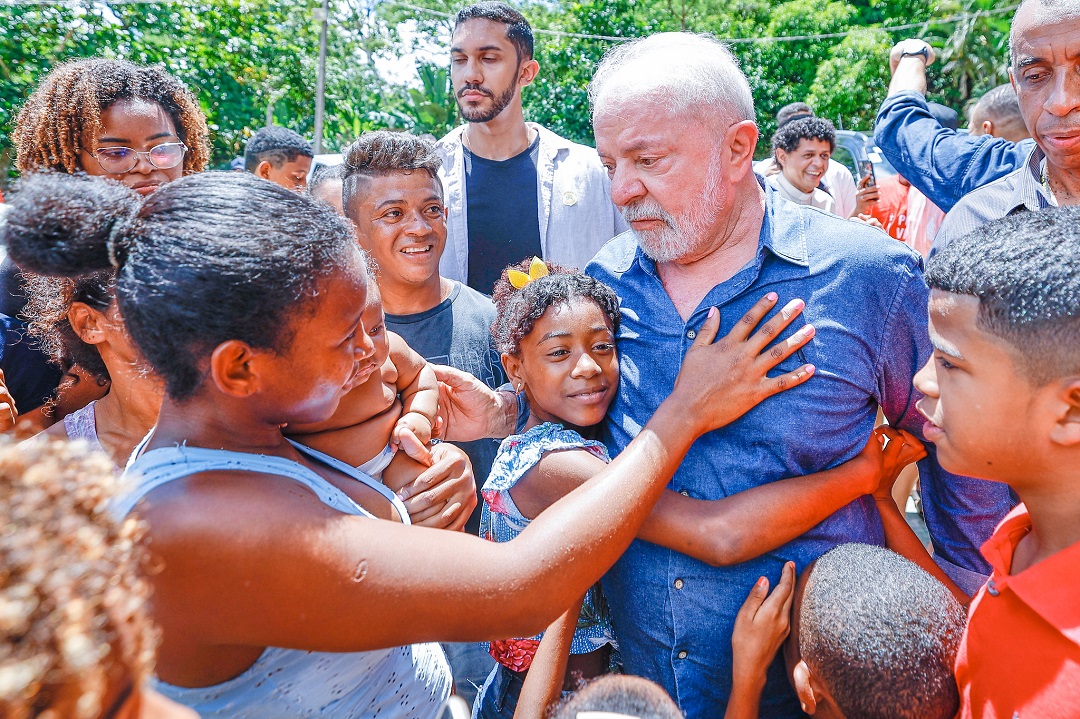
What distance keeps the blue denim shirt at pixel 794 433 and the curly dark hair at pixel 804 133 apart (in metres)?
5.12

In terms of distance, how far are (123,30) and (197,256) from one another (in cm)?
1406

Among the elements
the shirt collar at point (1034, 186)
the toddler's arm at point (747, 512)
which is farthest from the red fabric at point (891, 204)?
the toddler's arm at point (747, 512)

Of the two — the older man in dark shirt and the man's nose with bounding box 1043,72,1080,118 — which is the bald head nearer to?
the older man in dark shirt

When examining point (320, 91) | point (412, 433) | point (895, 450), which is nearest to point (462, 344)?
point (412, 433)

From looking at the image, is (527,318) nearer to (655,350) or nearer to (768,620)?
(655,350)

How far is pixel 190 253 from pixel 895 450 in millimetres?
1948

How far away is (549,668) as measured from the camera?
2049 millimetres

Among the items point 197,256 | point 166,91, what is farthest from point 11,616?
point 166,91

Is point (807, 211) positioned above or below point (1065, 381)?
above

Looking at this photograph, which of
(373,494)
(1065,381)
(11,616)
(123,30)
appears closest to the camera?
(11,616)

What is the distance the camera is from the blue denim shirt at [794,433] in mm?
2049

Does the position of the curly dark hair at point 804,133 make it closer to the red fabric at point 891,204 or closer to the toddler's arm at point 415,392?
the red fabric at point 891,204

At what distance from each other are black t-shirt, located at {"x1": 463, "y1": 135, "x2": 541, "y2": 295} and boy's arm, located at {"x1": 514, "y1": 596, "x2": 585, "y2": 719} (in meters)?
2.59

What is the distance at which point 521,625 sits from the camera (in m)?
1.41
